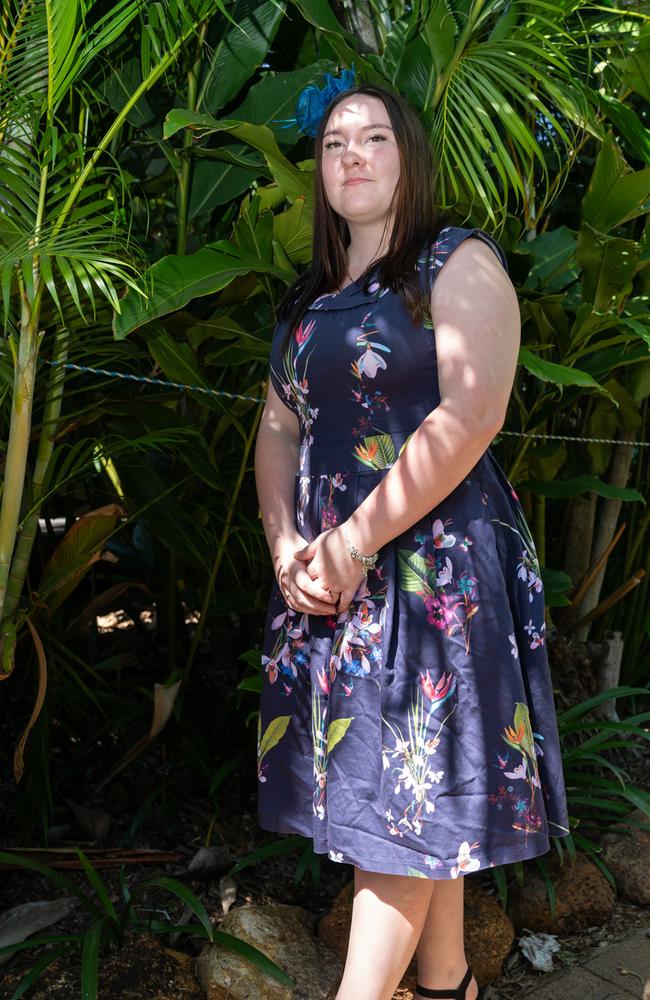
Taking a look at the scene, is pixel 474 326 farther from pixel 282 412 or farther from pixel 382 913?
pixel 382 913

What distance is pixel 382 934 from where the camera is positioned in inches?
57.7

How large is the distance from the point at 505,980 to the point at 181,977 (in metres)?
0.67

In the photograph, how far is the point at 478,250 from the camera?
1.46 m

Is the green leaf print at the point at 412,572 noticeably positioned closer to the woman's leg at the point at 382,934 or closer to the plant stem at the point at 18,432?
the woman's leg at the point at 382,934

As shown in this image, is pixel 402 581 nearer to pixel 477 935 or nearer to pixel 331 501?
pixel 331 501

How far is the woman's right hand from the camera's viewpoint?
150 centimetres

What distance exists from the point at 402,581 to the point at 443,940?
0.63m

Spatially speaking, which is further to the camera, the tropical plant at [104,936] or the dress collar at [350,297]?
the tropical plant at [104,936]

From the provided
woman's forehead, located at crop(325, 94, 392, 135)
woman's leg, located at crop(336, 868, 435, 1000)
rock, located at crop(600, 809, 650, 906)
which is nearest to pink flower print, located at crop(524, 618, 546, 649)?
woman's leg, located at crop(336, 868, 435, 1000)

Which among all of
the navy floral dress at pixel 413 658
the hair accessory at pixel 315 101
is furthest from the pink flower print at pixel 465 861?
the hair accessory at pixel 315 101

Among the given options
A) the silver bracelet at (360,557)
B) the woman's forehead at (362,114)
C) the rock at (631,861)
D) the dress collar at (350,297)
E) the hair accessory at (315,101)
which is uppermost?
the hair accessory at (315,101)

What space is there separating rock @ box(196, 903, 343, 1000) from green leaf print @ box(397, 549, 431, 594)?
0.85 meters

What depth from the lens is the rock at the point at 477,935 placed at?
204 centimetres

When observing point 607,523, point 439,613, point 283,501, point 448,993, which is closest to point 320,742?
point 439,613
